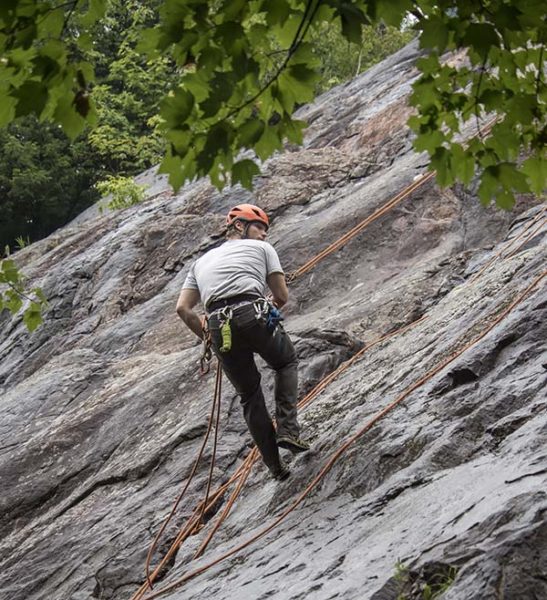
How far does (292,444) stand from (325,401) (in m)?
1.30

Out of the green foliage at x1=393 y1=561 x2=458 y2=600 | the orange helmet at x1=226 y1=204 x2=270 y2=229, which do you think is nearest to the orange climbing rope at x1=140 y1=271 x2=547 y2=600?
the orange helmet at x1=226 y1=204 x2=270 y2=229

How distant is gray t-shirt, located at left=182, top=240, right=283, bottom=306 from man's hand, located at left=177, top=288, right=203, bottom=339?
0.05 metres

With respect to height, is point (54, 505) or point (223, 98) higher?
point (223, 98)

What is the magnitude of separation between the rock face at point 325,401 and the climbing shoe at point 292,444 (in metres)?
0.08

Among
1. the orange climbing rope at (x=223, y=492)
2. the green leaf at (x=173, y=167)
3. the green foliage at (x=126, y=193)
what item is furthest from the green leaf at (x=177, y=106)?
the green foliage at (x=126, y=193)

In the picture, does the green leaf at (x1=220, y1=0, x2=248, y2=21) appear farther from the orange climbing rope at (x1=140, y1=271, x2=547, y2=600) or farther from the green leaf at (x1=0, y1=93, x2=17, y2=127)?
the orange climbing rope at (x1=140, y1=271, x2=547, y2=600)

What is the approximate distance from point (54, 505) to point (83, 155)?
17318 millimetres

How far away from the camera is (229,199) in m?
14.1

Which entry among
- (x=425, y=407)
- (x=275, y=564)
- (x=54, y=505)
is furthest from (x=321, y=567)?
(x=54, y=505)

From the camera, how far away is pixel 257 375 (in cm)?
683

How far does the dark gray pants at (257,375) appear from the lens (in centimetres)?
670

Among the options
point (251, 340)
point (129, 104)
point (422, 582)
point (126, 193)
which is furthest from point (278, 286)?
point (129, 104)

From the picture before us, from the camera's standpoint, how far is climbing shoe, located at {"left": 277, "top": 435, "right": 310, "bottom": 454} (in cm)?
673

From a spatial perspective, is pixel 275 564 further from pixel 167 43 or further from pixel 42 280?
pixel 42 280
